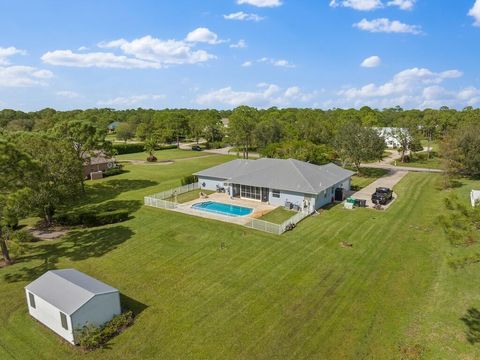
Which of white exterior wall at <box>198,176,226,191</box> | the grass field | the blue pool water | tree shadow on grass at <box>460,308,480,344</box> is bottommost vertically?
tree shadow on grass at <box>460,308,480,344</box>

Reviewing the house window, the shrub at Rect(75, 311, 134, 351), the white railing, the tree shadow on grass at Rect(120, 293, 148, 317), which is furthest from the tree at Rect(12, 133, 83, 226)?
the shrub at Rect(75, 311, 134, 351)

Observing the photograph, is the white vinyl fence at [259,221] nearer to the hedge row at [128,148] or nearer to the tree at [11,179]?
the tree at [11,179]

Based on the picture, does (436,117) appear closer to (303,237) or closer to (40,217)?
(303,237)

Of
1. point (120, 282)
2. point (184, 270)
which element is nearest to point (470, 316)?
point (184, 270)

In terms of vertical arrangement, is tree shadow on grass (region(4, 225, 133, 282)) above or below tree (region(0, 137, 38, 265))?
below

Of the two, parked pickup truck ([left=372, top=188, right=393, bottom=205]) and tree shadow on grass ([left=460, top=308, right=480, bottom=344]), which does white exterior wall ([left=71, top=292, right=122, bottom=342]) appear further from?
parked pickup truck ([left=372, top=188, right=393, bottom=205])

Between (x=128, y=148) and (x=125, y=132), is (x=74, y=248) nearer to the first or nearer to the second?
(x=128, y=148)
